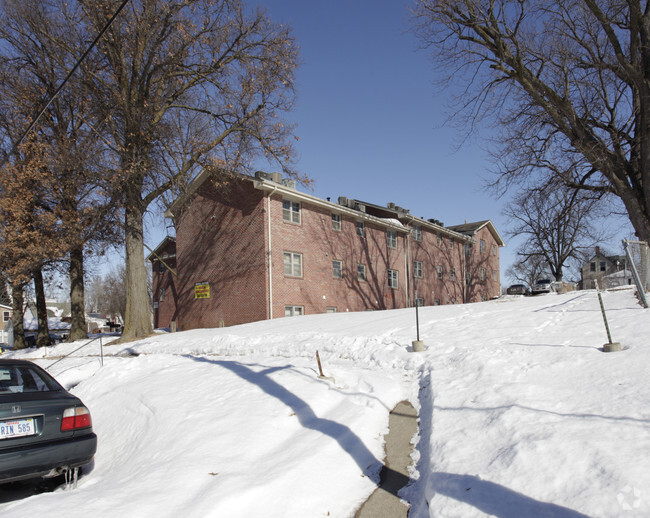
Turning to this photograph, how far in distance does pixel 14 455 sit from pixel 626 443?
559cm

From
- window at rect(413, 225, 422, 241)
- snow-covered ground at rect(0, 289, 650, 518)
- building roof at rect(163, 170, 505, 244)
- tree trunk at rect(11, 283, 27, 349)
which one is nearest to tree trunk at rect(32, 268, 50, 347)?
tree trunk at rect(11, 283, 27, 349)

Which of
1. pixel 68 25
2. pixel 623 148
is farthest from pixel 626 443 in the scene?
pixel 68 25

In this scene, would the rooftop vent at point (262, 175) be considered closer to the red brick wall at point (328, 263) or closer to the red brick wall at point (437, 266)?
the red brick wall at point (328, 263)

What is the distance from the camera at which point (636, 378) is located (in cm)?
524

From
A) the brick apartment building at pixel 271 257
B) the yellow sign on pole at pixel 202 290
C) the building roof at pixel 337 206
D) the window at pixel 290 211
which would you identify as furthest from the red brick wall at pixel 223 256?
the window at pixel 290 211

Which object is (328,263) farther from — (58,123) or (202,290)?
(58,123)

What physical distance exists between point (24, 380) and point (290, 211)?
733 inches

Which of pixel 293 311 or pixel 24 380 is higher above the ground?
pixel 293 311

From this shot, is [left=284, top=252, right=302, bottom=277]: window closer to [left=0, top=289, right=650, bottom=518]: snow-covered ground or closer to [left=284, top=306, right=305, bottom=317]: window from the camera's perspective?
[left=284, top=306, right=305, bottom=317]: window

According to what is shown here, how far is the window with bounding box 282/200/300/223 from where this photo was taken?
76.2 ft

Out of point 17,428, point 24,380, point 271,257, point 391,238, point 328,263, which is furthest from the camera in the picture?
point 391,238

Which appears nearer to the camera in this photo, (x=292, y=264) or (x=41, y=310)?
(x=292, y=264)

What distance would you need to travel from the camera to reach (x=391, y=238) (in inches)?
1260

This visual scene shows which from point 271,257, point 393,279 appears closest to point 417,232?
point 393,279
